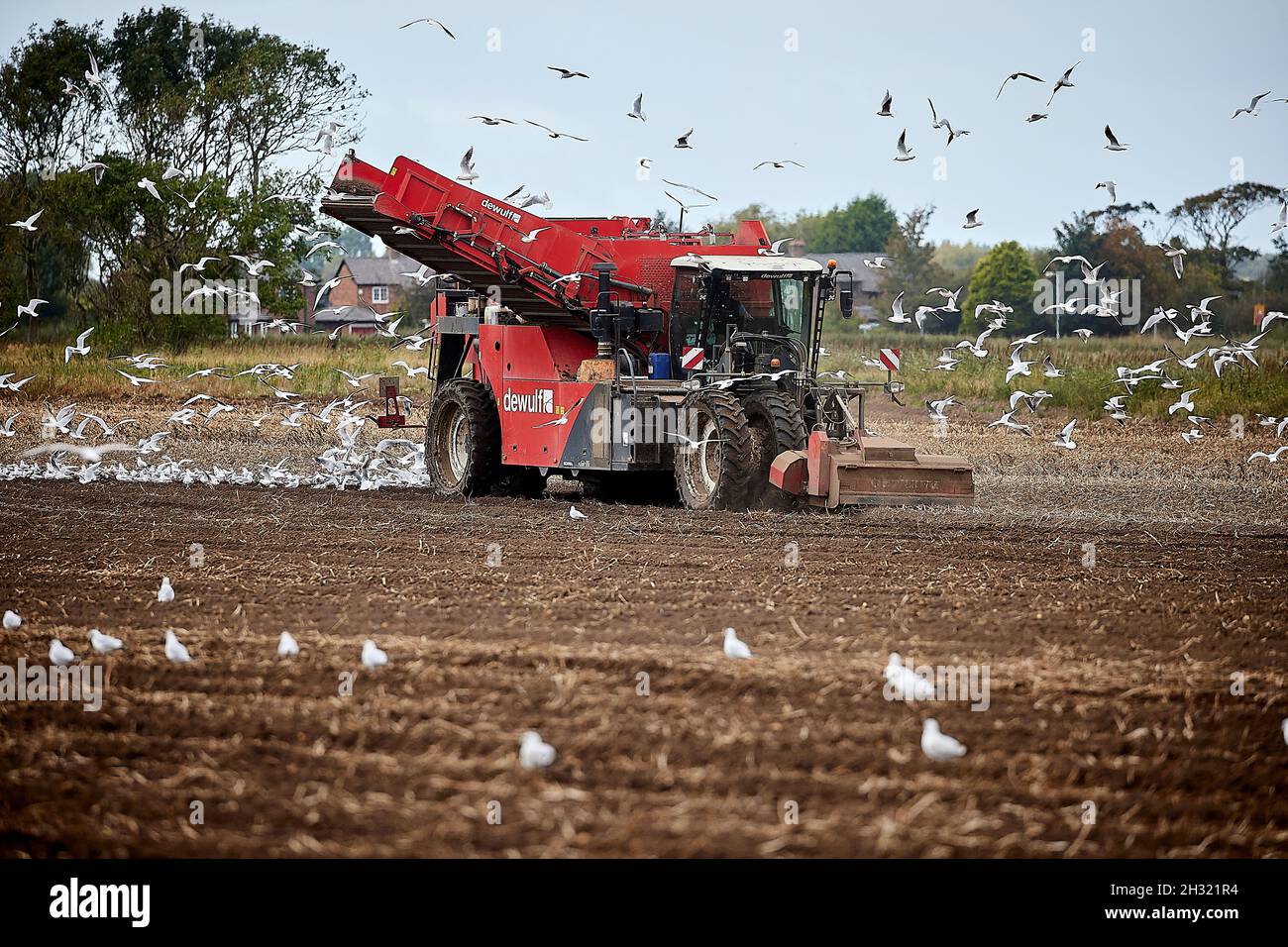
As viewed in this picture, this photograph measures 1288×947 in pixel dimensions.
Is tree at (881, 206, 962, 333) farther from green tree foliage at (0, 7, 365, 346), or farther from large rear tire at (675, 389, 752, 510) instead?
large rear tire at (675, 389, 752, 510)

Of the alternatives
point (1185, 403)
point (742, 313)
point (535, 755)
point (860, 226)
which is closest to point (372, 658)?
point (535, 755)

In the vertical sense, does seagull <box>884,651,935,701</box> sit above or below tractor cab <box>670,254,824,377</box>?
below

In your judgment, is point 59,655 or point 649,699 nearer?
point 649,699

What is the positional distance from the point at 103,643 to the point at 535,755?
10.5 feet

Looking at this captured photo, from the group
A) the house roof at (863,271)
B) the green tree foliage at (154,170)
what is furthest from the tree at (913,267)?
the green tree foliage at (154,170)

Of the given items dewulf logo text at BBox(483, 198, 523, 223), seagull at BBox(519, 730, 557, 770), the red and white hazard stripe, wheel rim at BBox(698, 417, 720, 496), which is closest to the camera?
seagull at BBox(519, 730, 557, 770)

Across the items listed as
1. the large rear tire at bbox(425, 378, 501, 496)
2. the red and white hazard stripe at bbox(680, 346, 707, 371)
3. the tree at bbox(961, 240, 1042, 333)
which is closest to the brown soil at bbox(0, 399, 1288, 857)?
the red and white hazard stripe at bbox(680, 346, 707, 371)

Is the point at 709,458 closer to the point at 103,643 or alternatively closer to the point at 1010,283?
the point at 103,643

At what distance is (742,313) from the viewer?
15.8 metres

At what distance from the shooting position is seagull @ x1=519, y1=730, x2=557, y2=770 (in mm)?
5598

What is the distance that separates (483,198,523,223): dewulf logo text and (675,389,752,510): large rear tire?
3458mm

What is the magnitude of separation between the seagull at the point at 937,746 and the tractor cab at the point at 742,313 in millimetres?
9818

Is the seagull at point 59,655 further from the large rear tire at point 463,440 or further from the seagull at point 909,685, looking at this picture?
the large rear tire at point 463,440

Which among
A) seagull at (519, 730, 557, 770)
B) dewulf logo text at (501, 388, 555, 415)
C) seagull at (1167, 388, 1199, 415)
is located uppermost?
seagull at (1167, 388, 1199, 415)
